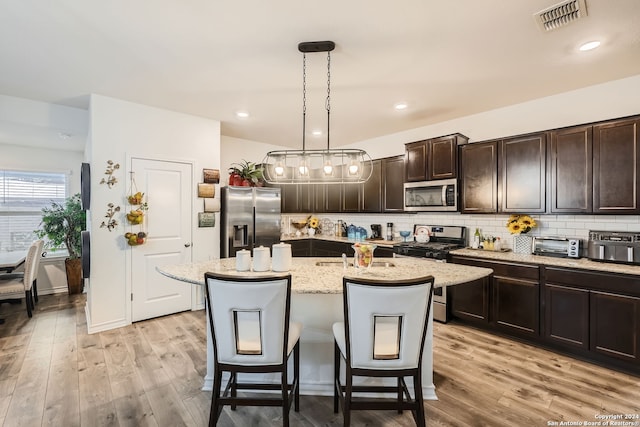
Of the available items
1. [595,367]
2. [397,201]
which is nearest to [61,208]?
[397,201]

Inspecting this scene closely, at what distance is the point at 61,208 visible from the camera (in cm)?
495

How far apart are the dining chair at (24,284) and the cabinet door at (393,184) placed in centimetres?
488

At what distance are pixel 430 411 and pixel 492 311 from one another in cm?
172

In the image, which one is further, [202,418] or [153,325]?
[153,325]

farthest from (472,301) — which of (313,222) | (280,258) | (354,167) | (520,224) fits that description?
(313,222)

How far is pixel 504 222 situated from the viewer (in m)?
3.74

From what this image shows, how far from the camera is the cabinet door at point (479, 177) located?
11.6ft

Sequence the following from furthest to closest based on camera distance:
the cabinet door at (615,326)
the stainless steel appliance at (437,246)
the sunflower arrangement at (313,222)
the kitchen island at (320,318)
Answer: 1. the sunflower arrangement at (313,222)
2. the stainless steel appliance at (437,246)
3. the cabinet door at (615,326)
4. the kitchen island at (320,318)

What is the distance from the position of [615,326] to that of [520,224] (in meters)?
1.23

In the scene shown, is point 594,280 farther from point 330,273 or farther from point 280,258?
point 280,258

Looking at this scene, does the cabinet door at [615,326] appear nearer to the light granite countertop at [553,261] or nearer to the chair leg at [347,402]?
the light granite countertop at [553,261]

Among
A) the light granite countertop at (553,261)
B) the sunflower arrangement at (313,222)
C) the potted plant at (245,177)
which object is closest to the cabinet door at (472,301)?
the light granite countertop at (553,261)

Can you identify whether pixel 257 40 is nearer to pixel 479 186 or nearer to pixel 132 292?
pixel 479 186

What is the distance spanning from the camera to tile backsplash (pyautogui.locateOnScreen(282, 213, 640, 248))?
2.99m
